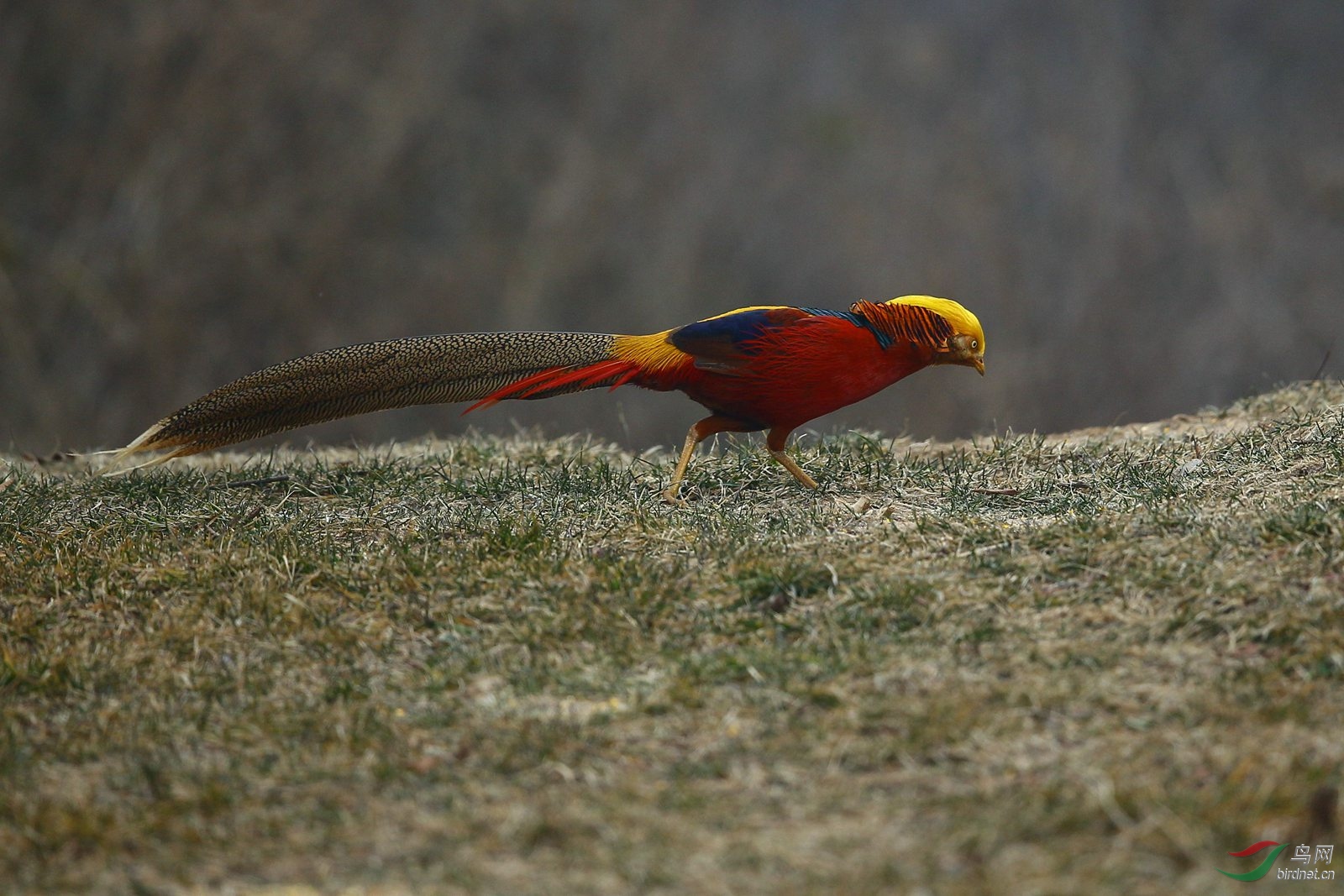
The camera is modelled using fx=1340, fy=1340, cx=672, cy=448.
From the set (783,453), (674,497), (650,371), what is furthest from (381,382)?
(783,453)

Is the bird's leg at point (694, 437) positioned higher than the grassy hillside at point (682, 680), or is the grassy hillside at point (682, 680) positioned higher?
the bird's leg at point (694, 437)

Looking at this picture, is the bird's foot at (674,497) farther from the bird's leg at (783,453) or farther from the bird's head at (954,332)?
the bird's head at (954,332)

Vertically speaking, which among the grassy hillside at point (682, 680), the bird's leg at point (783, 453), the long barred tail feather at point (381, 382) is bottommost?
the grassy hillside at point (682, 680)

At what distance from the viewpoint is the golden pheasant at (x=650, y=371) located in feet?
16.9

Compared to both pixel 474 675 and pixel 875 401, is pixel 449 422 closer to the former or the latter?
pixel 875 401

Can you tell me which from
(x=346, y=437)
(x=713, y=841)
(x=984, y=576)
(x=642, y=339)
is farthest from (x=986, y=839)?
(x=346, y=437)

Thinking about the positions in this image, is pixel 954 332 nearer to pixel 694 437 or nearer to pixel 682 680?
pixel 694 437

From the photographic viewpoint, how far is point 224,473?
5.86m

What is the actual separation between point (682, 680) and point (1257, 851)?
58.7 inches

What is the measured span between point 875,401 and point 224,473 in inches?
513

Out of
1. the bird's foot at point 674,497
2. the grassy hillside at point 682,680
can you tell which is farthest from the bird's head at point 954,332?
the bird's foot at point 674,497

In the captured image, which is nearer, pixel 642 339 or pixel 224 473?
pixel 642 339

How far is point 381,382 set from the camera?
523cm

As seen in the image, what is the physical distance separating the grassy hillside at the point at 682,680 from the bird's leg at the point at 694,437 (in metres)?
0.15
